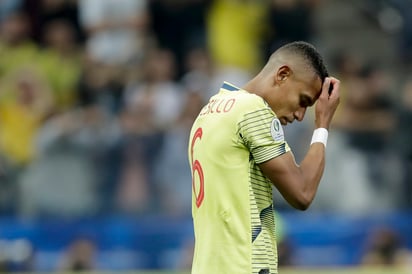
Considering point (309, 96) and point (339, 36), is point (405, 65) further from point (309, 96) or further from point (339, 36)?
point (309, 96)

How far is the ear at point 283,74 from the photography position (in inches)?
196

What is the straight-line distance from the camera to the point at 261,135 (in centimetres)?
482

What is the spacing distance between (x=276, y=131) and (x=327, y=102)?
30cm

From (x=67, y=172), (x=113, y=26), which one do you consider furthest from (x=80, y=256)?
(x=113, y=26)

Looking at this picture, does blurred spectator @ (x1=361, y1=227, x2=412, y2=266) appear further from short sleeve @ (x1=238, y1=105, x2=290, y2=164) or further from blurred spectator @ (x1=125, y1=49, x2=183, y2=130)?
short sleeve @ (x1=238, y1=105, x2=290, y2=164)

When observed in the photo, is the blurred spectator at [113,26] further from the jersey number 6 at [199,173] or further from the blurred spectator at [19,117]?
the jersey number 6 at [199,173]

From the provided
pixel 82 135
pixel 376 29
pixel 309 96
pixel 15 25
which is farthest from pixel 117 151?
pixel 309 96

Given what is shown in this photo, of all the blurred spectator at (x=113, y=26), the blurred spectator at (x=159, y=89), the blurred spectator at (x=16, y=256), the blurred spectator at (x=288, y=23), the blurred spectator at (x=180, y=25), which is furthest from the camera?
the blurred spectator at (x=113, y=26)

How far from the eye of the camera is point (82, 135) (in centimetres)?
1234

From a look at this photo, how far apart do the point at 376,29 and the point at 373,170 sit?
6.30 feet

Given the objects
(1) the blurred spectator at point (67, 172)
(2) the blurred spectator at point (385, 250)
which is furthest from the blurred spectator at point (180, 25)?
(2) the blurred spectator at point (385, 250)

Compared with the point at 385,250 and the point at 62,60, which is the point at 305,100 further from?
the point at 62,60

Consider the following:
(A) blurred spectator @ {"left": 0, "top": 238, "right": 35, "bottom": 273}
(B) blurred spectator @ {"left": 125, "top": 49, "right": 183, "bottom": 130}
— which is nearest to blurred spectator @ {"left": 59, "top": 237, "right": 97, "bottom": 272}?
(A) blurred spectator @ {"left": 0, "top": 238, "right": 35, "bottom": 273}

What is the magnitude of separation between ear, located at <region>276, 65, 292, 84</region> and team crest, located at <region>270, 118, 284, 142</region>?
208 mm
